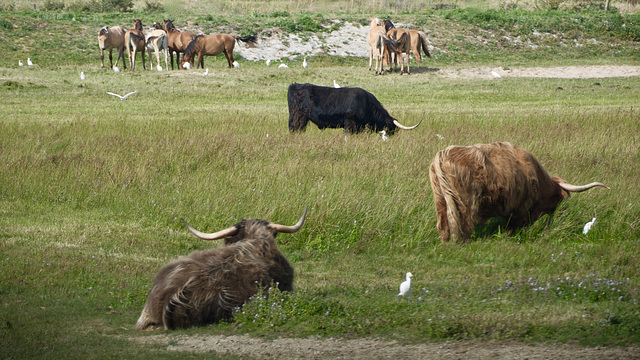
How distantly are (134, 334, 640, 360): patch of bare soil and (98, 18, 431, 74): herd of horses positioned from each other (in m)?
25.4

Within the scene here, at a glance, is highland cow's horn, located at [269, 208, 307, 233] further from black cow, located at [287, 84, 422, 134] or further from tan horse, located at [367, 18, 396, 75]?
tan horse, located at [367, 18, 396, 75]

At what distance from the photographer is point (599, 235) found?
9.48 meters

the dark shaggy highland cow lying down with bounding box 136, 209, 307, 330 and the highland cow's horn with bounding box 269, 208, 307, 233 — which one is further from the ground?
the highland cow's horn with bounding box 269, 208, 307, 233

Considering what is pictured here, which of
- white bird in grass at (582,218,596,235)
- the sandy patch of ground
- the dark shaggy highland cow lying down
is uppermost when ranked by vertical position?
the dark shaggy highland cow lying down

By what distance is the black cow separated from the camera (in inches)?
585

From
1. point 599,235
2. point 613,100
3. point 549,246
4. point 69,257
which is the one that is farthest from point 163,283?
point 613,100

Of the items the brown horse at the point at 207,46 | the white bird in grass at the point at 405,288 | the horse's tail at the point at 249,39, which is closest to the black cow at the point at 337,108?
the white bird in grass at the point at 405,288

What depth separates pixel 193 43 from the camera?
32.4 metres

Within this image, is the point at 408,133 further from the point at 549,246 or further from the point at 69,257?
the point at 69,257

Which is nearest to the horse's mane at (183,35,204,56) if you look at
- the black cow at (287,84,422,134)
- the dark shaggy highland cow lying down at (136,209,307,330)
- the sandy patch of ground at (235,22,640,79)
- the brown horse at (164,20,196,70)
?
the brown horse at (164,20,196,70)

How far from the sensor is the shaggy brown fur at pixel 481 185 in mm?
8656

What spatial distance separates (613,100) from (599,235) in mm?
15078

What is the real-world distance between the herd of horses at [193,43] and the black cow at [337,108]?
15.8 m

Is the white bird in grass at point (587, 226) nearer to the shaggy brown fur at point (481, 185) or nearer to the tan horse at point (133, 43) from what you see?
the shaggy brown fur at point (481, 185)
